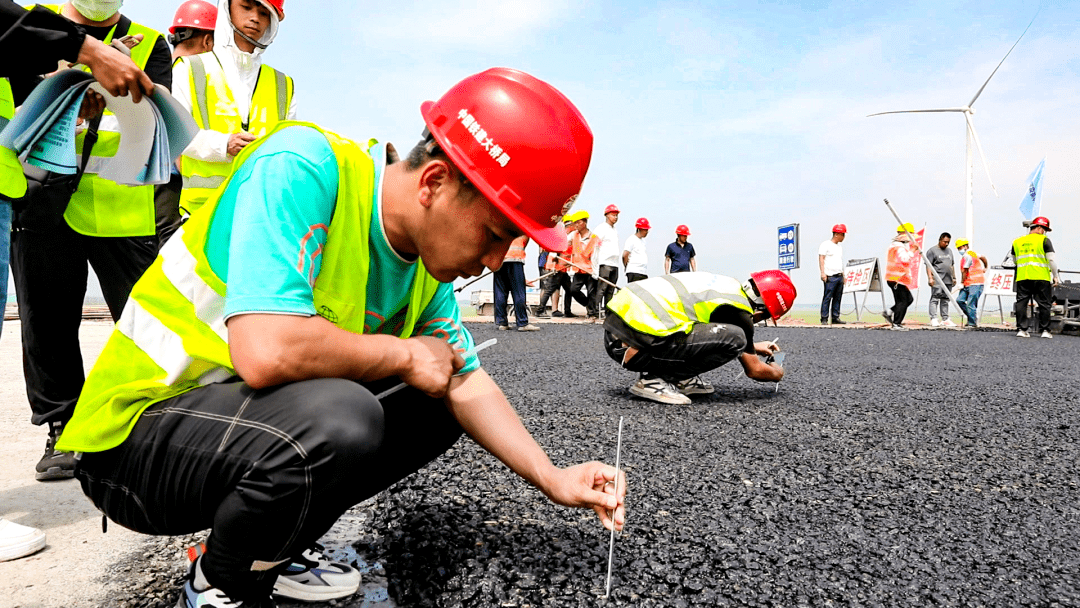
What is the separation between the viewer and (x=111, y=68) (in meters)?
1.55

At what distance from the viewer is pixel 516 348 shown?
6.58m

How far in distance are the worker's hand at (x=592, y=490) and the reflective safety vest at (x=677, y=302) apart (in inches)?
95.9

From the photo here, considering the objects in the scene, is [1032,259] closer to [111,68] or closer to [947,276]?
[947,276]

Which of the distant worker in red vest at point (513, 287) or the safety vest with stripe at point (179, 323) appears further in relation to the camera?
the distant worker in red vest at point (513, 287)

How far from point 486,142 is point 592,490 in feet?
2.24

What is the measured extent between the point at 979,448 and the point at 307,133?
2848mm

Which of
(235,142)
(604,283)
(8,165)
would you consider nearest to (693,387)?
(235,142)

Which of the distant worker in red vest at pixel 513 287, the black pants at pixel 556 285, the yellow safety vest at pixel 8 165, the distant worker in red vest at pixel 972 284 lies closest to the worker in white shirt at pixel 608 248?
the black pants at pixel 556 285

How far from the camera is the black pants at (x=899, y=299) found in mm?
11594

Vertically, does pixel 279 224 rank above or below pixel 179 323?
above

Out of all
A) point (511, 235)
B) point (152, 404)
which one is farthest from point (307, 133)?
point (152, 404)

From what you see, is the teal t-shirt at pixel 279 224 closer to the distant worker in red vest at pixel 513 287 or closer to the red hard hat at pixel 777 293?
the red hard hat at pixel 777 293

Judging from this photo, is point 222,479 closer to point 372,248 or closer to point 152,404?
point 152,404

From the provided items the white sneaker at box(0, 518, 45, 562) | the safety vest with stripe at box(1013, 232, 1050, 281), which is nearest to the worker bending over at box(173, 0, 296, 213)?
the white sneaker at box(0, 518, 45, 562)
